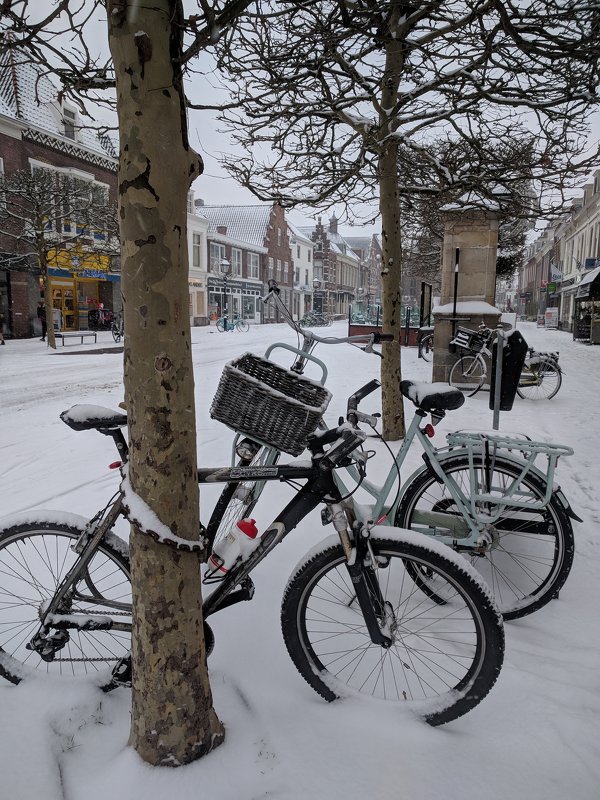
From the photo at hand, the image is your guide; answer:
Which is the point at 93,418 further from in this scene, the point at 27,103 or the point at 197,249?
the point at 197,249

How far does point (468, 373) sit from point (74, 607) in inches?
312

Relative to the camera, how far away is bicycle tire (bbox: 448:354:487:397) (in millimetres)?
9070

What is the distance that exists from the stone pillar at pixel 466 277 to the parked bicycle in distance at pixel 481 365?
0.70 feet

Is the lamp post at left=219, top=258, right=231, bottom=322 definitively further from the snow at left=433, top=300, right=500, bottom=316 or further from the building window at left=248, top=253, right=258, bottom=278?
the snow at left=433, top=300, right=500, bottom=316

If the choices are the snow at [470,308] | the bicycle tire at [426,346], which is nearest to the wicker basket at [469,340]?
the snow at [470,308]

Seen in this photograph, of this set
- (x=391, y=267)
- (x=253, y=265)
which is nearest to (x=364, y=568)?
(x=391, y=267)

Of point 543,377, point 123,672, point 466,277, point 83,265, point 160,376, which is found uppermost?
point 83,265

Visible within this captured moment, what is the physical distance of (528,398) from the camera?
9.15 m

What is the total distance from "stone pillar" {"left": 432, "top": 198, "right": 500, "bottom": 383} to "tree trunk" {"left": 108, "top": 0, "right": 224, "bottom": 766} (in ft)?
26.7

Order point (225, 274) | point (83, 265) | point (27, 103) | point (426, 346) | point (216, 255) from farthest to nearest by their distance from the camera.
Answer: point (216, 255)
point (225, 274)
point (83, 265)
point (27, 103)
point (426, 346)

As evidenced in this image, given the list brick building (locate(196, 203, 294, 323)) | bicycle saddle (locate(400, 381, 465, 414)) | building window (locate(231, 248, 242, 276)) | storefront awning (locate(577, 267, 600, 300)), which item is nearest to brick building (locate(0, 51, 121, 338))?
brick building (locate(196, 203, 294, 323))

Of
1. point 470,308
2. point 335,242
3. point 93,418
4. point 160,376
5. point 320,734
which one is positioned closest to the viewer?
point 160,376

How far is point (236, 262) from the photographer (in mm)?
42312

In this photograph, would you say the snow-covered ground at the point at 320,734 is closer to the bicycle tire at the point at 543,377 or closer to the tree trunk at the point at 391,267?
the tree trunk at the point at 391,267
